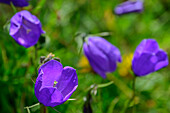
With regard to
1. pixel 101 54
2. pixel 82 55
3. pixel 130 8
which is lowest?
pixel 82 55

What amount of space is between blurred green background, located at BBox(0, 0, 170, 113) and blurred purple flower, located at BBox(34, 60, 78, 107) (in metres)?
0.11

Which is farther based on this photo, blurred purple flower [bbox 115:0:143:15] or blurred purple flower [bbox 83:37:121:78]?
blurred purple flower [bbox 115:0:143:15]

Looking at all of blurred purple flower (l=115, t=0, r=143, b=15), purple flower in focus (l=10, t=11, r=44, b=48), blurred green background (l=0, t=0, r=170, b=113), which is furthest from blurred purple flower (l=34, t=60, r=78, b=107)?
blurred purple flower (l=115, t=0, r=143, b=15)

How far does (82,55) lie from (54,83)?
1063mm

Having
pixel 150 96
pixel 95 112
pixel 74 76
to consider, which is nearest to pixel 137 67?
pixel 95 112

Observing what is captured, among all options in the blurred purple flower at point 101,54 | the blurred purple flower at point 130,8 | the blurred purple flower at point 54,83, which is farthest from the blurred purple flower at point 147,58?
the blurred purple flower at point 130,8

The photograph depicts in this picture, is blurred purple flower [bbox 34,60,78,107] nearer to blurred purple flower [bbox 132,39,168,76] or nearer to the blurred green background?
the blurred green background

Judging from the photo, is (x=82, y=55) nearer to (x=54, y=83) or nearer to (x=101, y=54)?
(x=101, y=54)

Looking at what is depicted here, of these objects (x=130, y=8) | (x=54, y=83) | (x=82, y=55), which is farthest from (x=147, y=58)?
(x=82, y=55)

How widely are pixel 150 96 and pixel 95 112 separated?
26.5 inches

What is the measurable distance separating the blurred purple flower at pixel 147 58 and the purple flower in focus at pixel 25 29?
452 millimetres

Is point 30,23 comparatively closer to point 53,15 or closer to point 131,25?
point 53,15

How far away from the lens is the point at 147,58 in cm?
120

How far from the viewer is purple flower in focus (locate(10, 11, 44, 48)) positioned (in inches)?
43.6
